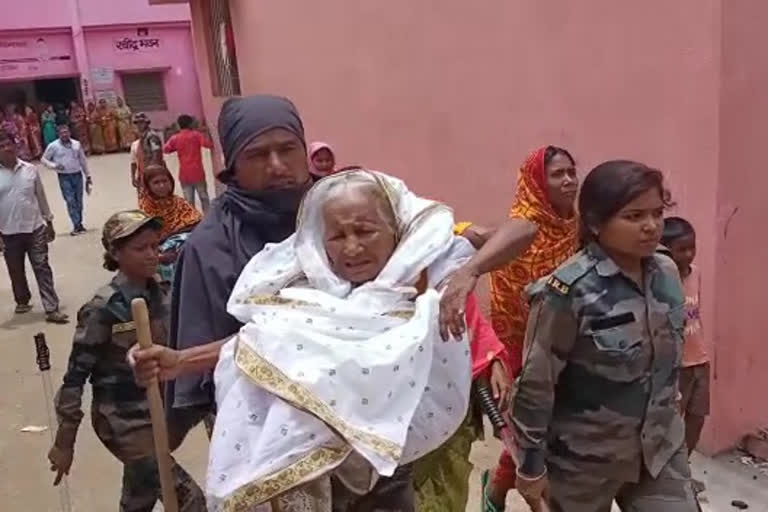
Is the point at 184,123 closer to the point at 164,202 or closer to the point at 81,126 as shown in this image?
the point at 164,202

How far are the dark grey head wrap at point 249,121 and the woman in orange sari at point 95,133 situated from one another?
2531cm

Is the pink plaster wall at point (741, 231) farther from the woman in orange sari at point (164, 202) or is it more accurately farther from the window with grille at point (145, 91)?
the window with grille at point (145, 91)

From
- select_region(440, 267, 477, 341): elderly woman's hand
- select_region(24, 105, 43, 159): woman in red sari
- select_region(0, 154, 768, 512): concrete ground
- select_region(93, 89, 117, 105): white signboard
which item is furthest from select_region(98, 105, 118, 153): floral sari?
select_region(440, 267, 477, 341): elderly woman's hand

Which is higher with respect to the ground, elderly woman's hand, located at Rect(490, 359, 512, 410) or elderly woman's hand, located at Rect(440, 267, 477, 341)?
elderly woman's hand, located at Rect(440, 267, 477, 341)

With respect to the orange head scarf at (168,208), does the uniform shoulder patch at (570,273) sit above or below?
above

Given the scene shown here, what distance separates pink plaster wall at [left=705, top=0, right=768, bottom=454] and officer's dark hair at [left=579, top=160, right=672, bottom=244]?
1.73 m

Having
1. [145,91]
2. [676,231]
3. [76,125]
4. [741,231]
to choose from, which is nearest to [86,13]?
[145,91]

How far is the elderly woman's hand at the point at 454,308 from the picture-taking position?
214cm

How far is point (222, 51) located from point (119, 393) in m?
9.38

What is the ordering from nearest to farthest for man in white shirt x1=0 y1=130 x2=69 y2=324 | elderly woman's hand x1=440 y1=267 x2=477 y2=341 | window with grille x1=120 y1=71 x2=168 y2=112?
1. elderly woman's hand x1=440 y1=267 x2=477 y2=341
2. man in white shirt x1=0 y1=130 x2=69 y2=324
3. window with grille x1=120 y1=71 x2=168 y2=112

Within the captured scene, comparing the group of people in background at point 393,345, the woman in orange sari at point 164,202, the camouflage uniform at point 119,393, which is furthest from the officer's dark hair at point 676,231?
the woman in orange sari at point 164,202

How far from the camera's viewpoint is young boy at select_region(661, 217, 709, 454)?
338cm

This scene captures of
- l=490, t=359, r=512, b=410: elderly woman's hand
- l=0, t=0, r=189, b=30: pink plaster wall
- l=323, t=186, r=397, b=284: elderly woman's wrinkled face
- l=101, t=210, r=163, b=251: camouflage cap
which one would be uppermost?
l=0, t=0, r=189, b=30: pink plaster wall

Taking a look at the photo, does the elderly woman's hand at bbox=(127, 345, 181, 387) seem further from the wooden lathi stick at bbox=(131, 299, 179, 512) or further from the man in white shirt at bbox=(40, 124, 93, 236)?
the man in white shirt at bbox=(40, 124, 93, 236)
